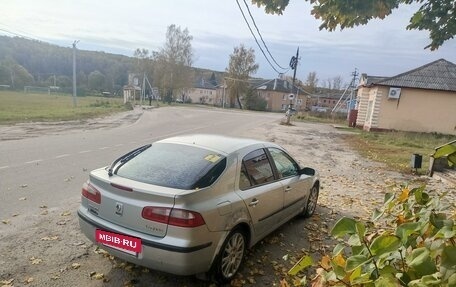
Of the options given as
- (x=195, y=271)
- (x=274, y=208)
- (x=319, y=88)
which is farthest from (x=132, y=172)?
(x=319, y=88)

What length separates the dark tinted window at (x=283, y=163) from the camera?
196 inches

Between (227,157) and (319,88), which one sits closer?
(227,157)

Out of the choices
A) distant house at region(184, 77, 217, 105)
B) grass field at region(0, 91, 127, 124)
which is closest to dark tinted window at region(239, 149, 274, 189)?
grass field at region(0, 91, 127, 124)

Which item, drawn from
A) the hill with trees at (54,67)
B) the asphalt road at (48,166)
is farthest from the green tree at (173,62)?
the asphalt road at (48,166)

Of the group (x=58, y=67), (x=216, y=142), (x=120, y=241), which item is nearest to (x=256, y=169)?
(x=216, y=142)

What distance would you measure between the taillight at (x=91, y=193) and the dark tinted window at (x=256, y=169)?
1.54 meters

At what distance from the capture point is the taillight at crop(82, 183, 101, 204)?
3688 millimetres

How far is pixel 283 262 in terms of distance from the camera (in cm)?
436

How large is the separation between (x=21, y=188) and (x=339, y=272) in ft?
22.1

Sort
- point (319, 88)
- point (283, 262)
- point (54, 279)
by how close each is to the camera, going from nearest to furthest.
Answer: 1. point (54, 279)
2. point (283, 262)
3. point (319, 88)

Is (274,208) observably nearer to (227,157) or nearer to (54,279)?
(227,157)

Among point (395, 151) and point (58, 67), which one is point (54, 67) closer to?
point (58, 67)

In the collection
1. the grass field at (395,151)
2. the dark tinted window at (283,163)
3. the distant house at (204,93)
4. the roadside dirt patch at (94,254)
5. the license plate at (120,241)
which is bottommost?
the distant house at (204,93)

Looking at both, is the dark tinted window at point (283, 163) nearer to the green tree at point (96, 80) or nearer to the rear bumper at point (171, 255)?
the rear bumper at point (171, 255)
